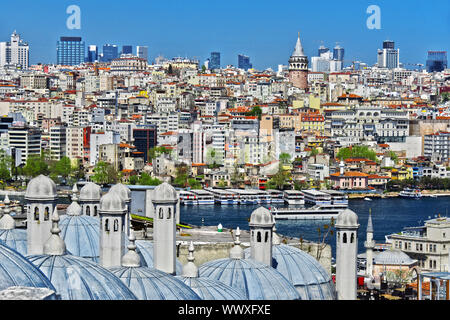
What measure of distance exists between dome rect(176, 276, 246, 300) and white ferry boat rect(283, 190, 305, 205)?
11493 mm

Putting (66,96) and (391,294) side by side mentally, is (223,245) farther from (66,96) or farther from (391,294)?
(66,96)

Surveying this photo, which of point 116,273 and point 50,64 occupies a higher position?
point 50,64

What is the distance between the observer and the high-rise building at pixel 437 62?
98.4 ft

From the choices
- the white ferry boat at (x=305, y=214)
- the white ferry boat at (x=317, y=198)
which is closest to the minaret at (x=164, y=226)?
the white ferry boat at (x=305, y=214)

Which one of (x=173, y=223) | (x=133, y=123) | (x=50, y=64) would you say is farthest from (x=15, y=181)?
(x=50, y=64)

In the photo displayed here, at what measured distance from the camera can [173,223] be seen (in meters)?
3.74

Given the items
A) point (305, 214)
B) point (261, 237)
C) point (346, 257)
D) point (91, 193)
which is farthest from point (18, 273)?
point (305, 214)

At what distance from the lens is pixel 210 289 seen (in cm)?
324

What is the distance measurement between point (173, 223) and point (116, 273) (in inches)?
25.7

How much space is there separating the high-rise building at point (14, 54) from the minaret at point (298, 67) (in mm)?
7723

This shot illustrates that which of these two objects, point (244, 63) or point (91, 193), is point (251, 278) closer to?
point (91, 193)

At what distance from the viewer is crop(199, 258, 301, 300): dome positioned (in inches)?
140

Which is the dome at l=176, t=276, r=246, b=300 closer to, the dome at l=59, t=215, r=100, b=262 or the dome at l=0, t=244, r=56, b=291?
the dome at l=0, t=244, r=56, b=291

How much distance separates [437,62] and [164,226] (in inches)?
1068
